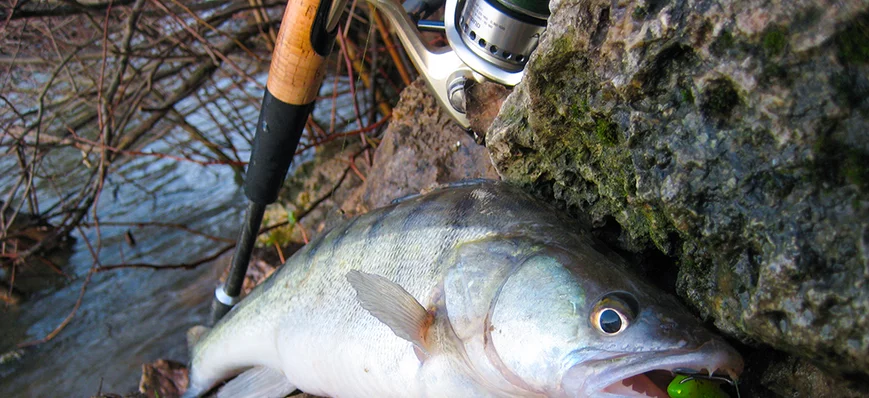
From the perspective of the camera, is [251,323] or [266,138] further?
[251,323]

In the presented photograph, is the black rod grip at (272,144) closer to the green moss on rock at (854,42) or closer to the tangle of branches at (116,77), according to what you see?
the tangle of branches at (116,77)

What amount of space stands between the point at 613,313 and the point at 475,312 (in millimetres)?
425

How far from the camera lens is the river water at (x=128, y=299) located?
4.24 meters

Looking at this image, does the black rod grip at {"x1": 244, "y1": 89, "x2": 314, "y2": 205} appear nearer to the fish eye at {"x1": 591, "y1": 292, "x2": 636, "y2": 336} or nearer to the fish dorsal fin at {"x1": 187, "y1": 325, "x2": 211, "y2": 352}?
the fish dorsal fin at {"x1": 187, "y1": 325, "x2": 211, "y2": 352}

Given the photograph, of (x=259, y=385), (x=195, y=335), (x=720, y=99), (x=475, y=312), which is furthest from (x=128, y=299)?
(x=720, y=99)

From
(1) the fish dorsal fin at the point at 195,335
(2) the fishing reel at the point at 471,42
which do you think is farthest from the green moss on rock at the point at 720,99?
(1) the fish dorsal fin at the point at 195,335

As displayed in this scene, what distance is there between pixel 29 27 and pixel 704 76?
248 inches

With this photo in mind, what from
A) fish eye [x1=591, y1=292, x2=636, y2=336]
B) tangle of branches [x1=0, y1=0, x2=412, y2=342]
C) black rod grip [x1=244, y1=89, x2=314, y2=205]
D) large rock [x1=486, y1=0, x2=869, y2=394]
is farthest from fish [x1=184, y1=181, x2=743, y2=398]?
tangle of branches [x1=0, y1=0, x2=412, y2=342]

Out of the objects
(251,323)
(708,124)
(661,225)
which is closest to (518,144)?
(661,225)

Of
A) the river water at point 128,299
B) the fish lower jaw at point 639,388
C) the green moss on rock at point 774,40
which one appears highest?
the green moss on rock at point 774,40

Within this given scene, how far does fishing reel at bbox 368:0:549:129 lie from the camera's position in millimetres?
2123

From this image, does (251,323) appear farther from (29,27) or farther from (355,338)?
(29,27)

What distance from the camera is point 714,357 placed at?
4.35 feet

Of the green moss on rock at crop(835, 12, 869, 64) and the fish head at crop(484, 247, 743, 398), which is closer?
the green moss on rock at crop(835, 12, 869, 64)
